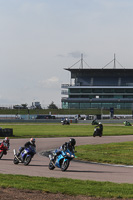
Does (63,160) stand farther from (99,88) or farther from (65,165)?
(99,88)

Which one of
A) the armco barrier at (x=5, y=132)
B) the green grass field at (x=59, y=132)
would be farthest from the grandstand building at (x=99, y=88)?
the armco barrier at (x=5, y=132)

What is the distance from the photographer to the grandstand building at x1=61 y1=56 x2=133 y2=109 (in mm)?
161375

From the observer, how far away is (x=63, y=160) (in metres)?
18.7

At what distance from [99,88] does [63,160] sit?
14781 centimetres

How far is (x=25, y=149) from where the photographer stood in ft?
68.7

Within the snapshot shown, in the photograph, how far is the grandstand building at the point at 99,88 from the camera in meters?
161

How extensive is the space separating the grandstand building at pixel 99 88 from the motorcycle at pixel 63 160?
138 meters

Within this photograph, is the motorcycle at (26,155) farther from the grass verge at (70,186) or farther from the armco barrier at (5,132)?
the armco barrier at (5,132)

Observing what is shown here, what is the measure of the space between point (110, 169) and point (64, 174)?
11.2 feet

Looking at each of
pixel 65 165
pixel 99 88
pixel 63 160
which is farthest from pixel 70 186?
pixel 99 88

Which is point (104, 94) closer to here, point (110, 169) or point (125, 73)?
point (125, 73)

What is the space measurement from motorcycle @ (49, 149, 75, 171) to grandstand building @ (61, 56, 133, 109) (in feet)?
452

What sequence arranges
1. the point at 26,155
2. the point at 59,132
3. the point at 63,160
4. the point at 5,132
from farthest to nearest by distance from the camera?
the point at 59,132
the point at 5,132
the point at 26,155
the point at 63,160

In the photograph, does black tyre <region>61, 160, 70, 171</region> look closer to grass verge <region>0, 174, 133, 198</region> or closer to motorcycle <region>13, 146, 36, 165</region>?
motorcycle <region>13, 146, 36, 165</region>
